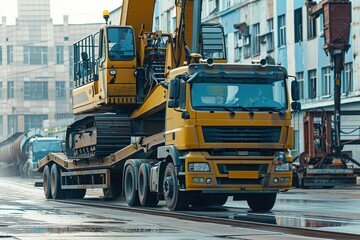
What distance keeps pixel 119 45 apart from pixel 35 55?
9613 centimetres

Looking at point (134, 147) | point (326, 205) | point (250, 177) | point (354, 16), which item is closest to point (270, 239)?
point (250, 177)

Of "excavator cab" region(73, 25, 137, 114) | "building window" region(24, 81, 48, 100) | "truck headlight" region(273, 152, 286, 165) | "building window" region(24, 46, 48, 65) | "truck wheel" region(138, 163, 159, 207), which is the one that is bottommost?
"truck wheel" region(138, 163, 159, 207)

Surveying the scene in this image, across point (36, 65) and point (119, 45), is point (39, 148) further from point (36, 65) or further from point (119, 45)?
point (36, 65)

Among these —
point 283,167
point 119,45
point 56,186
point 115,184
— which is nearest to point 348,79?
point 56,186

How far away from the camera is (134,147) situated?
83.9 feet

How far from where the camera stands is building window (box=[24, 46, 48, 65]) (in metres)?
121

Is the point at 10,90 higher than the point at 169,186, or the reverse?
the point at 10,90

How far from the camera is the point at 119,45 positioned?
26.6 meters

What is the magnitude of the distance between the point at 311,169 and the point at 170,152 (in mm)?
16113

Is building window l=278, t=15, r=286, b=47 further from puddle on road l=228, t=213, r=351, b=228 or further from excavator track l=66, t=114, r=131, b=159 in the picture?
puddle on road l=228, t=213, r=351, b=228

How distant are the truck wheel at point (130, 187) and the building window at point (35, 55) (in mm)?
97472

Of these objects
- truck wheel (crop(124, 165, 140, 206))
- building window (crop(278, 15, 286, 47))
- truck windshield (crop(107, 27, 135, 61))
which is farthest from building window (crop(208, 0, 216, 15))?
truck wheel (crop(124, 165, 140, 206))

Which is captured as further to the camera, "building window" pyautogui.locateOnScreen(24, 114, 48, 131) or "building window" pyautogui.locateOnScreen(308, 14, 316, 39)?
"building window" pyautogui.locateOnScreen(24, 114, 48, 131)

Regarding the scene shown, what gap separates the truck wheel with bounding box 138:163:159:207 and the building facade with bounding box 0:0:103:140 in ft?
318
